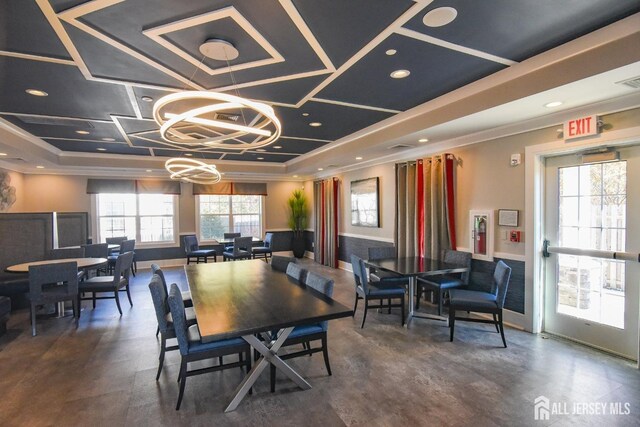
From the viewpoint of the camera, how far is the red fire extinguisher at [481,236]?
14.0ft

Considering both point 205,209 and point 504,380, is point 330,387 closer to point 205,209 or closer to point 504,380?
point 504,380

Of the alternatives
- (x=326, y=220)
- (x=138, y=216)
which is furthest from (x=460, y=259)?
(x=138, y=216)

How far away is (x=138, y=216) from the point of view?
8086 millimetres

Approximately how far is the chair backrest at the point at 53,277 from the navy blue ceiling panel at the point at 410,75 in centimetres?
377

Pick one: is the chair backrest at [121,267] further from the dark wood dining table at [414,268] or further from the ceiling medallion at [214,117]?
the dark wood dining table at [414,268]

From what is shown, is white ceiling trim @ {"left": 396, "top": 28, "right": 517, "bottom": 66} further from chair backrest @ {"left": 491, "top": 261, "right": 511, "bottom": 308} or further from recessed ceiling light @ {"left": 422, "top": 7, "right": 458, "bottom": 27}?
chair backrest @ {"left": 491, "top": 261, "right": 511, "bottom": 308}

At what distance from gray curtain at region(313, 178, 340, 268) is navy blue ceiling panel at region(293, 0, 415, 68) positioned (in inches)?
216

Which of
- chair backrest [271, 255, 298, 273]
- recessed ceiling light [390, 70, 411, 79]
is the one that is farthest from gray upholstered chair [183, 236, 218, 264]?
recessed ceiling light [390, 70, 411, 79]

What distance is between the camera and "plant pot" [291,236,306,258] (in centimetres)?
946

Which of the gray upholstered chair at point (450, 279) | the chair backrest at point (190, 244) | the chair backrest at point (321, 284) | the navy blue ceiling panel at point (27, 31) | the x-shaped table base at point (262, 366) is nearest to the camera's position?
the navy blue ceiling panel at point (27, 31)

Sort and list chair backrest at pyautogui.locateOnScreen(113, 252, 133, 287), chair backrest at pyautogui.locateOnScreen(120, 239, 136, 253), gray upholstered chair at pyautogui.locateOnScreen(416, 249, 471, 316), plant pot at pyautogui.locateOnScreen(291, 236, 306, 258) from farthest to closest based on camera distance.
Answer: plant pot at pyautogui.locateOnScreen(291, 236, 306, 258) < chair backrest at pyautogui.locateOnScreen(120, 239, 136, 253) < chair backrest at pyautogui.locateOnScreen(113, 252, 133, 287) < gray upholstered chair at pyautogui.locateOnScreen(416, 249, 471, 316)

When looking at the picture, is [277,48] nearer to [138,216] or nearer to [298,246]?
[138,216]
